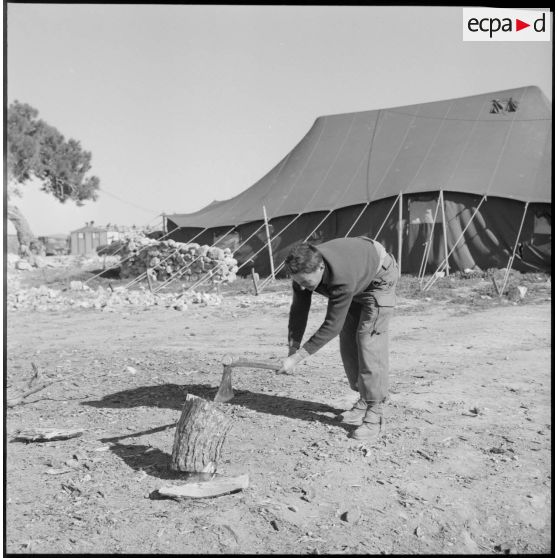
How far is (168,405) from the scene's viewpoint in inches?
191

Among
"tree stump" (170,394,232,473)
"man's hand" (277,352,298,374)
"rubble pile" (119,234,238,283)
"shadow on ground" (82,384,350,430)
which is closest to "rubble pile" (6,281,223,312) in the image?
"rubble pile" (119,234,238,283)

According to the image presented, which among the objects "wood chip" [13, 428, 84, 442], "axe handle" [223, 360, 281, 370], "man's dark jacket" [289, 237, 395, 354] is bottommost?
"wood chip" [13, 428, 84, 442]

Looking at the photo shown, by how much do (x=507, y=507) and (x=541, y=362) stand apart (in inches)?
128

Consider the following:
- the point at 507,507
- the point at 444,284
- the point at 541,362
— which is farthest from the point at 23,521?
the point at 444,284

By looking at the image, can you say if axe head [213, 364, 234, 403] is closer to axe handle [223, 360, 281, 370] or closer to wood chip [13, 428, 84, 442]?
axe handle [223, 360, 281, 370]

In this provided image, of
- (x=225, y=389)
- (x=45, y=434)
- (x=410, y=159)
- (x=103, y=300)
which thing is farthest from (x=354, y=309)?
(x=410, y=159)

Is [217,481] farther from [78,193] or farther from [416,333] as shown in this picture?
[78,193]

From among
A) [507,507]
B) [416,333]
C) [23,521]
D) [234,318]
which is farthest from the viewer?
[234,318]

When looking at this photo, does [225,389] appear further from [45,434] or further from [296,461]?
[45,434]

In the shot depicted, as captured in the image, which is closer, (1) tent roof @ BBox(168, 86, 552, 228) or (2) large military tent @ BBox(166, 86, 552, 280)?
(2) large military tent @ BBox(166, 86, 552, 280)

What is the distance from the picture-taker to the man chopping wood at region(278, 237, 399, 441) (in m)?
3.82

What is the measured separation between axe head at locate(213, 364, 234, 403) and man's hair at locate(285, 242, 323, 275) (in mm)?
1098

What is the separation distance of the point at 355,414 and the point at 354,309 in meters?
0.75

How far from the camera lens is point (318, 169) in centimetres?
1722
